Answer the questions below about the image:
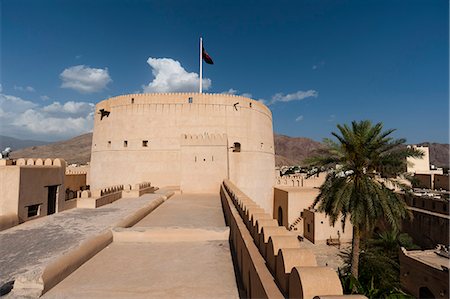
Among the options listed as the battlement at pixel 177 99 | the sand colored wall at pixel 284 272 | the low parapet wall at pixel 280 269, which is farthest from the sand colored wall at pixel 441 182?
the sand colored wall at pixel 284 272

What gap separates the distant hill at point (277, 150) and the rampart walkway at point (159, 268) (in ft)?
229

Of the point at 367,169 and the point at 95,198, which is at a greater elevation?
the point at 367,169

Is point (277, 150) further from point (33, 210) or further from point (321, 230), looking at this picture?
point (33, 210)

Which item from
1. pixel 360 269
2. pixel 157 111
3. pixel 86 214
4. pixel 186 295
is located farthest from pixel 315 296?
pixel 157 111

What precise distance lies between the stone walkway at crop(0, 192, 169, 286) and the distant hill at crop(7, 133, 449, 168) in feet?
227

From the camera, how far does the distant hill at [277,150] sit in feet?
279

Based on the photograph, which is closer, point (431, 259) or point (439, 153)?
point (431, 259)

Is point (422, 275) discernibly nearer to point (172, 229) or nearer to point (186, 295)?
point (172, 229)

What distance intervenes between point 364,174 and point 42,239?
30.2 feet

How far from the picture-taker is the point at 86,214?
8.18 m

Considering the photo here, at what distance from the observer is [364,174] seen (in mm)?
9648

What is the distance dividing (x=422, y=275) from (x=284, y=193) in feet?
31.5

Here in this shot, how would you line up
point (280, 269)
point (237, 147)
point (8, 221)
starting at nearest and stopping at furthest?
point (280, 269), point (8, 221), point (237, 147)

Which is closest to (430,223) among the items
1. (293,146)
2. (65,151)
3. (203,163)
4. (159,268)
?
(203,163)
